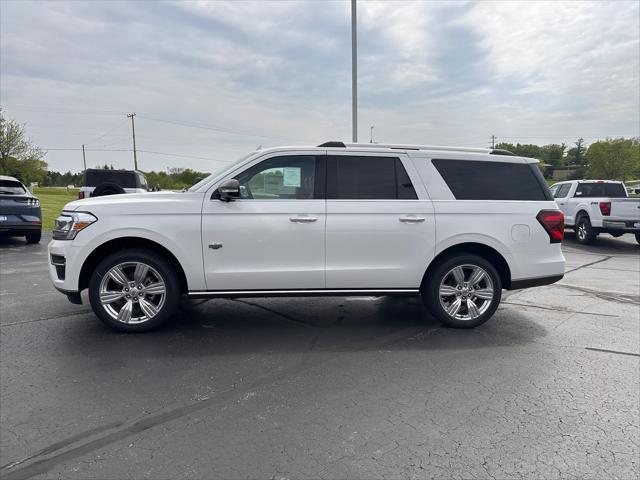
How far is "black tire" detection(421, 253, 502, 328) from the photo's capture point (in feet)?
16.0

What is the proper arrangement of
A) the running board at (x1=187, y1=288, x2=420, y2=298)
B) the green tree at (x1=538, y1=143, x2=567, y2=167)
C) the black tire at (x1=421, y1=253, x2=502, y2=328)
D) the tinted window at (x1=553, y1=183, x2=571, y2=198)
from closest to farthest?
the running board at (x1=187, y1=288, x2=420, y2=298), the black tire at (x1=421, y1=253, x2=502, y2=328), the tinted window at (x1=553, y1=183, x2=571, y2=198), the green tree at (x1=538, y1=143, x2=567, y2=167)

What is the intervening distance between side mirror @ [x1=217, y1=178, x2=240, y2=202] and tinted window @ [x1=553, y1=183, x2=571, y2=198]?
14007 mm

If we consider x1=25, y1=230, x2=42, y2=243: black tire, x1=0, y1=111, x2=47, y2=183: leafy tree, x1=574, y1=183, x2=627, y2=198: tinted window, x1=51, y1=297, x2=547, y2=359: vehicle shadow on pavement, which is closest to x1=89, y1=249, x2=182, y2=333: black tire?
x1=51, y1=297, x2=547, y2=359: vehicle shadow on pavement

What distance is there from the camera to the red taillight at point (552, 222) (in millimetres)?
5008

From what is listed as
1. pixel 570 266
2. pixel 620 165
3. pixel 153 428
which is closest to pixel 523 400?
pixel 153 428

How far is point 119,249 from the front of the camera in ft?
15.3

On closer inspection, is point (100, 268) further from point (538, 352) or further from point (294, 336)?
point (538, 352)

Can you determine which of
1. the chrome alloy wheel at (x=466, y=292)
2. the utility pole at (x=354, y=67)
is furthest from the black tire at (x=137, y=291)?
the utility pole at (x=354, y=67)

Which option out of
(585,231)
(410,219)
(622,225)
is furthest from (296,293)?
(585,231)

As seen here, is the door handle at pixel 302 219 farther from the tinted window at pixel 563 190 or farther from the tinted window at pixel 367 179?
the tinted window at pixel 563 190

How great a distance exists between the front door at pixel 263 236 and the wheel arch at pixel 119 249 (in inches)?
13.5

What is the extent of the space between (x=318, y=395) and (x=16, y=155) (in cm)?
4518

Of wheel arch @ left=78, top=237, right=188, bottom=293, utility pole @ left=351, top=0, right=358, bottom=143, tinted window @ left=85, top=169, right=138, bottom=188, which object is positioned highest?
utility pole @ left=351, top=0, right=358, bottom=143

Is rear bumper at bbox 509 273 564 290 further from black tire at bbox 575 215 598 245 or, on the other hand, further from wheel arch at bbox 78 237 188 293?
black tire at bbox 575 215 598 245
